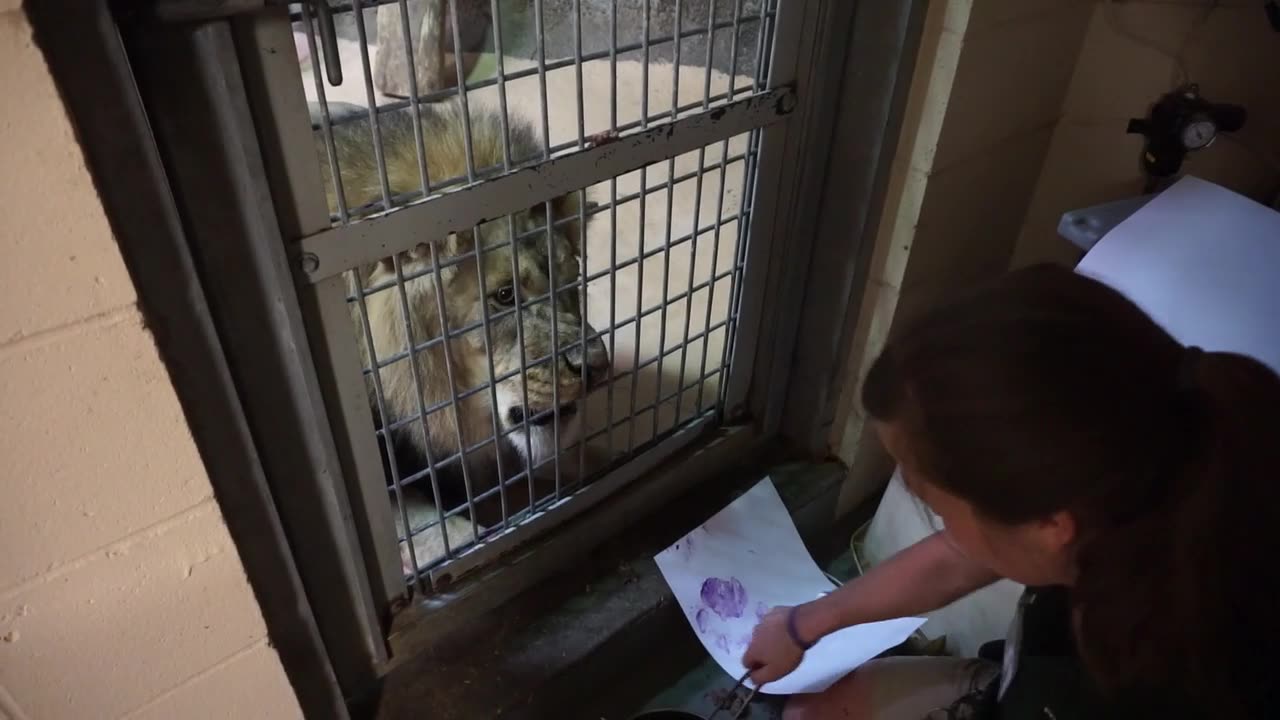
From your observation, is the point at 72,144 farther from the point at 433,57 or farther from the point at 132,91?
the point at 433,57

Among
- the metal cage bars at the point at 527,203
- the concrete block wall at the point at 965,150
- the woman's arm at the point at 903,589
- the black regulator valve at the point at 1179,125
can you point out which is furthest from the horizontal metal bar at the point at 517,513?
the black regulator valve at the point at 1179,125

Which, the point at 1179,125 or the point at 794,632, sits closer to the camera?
the point at 794,632

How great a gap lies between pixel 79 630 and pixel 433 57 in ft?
3.39

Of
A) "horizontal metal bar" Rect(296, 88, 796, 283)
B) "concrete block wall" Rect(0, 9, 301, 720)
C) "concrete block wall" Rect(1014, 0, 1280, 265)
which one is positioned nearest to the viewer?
"concrete block wall" Rect(0, 9, 301, 720)

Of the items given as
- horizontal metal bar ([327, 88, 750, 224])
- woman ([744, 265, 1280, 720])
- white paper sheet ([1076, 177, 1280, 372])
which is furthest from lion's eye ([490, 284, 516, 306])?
white paper sheet ([1076, 177, 1280, 372])

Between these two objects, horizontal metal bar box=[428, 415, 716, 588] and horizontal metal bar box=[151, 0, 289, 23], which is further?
horizontal metal bar box=[428, 415, 716, 588]

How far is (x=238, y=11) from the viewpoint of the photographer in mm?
627

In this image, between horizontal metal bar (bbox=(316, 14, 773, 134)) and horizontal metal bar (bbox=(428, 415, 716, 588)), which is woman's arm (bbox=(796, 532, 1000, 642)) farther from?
horizontal metal bar (bbox=(316, 14, 773, 134))

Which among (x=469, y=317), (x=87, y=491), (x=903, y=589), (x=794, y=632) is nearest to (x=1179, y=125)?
(x=903, y=589)

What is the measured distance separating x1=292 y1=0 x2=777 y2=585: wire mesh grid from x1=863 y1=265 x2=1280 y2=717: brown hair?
0.47 meters

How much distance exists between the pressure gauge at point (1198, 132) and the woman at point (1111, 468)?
0.75 meters

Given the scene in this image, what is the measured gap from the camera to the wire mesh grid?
2.93ft

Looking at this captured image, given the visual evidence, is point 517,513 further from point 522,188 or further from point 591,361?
point 522,188

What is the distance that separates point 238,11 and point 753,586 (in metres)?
1.03
